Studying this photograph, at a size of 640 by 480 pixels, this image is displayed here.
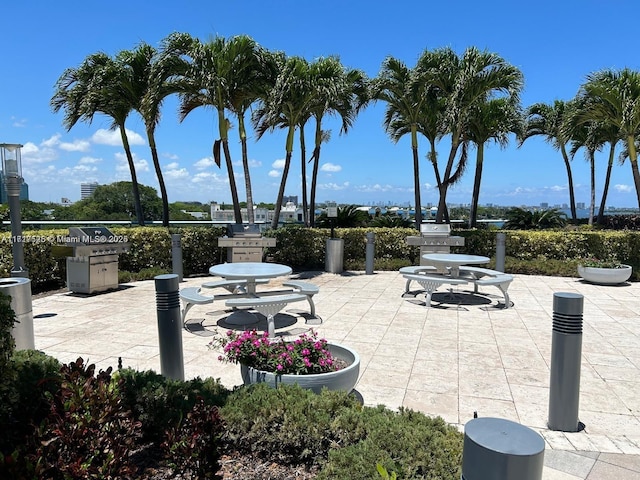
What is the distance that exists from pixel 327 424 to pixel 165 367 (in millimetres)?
1976

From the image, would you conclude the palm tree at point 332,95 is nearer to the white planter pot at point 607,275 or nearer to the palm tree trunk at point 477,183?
the palm tree trunk at point 477,183

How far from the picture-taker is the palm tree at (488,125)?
49.1 ft

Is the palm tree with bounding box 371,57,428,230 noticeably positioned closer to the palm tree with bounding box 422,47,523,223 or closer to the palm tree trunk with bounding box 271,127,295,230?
the palm tree with bounding box 422,47,523,223

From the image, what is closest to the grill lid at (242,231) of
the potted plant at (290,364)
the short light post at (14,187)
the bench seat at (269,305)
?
the short light post at (14,187)

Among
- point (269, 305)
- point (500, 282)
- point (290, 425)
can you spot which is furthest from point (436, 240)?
point (290, 425)

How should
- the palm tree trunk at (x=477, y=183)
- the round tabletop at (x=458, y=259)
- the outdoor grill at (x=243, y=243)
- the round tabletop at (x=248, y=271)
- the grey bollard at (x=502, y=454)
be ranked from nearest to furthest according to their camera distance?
1. the grey bollard at (x=502, y=454)
2. the round tabletop at (x=248, y=271)
3. the round tabletop at (x=458, y=259)
4. the outdoor grill at (x=243, y=243)
5. the palm tree trunk at (x=477, y=183)

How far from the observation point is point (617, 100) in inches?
423

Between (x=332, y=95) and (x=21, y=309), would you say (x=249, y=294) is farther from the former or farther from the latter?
(x=332, y=95)

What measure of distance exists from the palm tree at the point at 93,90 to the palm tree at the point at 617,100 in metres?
12.8

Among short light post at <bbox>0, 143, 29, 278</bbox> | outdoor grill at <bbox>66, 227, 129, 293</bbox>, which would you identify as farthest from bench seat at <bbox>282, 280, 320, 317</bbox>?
outdoor grill at <bbox>66, 227, 129, 293</bbox>

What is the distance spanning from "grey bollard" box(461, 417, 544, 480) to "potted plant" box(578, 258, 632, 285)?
9579 millimetres

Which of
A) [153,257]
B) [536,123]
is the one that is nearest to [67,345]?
[153,257]

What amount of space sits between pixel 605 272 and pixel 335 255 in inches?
248

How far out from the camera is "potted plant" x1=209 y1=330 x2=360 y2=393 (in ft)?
10.2
